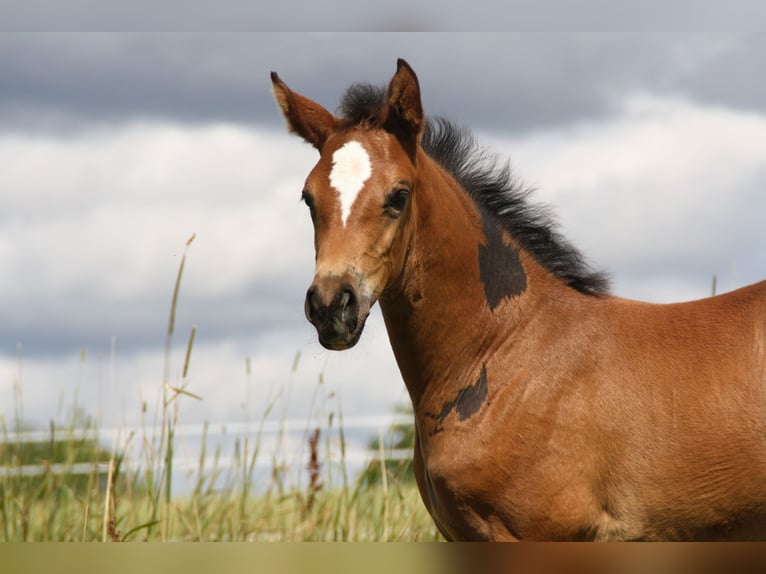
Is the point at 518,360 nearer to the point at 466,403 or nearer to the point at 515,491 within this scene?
the point at 466,403

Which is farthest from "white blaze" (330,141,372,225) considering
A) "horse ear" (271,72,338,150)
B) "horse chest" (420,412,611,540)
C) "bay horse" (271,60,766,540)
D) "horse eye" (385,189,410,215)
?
"horse chest" (420,412,611,540)

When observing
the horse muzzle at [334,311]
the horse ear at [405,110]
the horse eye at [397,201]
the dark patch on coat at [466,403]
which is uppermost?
the horse ear at [405,110]

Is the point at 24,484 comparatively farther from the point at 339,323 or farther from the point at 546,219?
the point at 546,219

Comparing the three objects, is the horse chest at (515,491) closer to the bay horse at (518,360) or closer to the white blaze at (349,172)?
the bay horse at (518,360)

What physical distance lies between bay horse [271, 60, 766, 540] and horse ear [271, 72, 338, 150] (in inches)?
0.5

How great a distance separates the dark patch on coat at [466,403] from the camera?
3.85m

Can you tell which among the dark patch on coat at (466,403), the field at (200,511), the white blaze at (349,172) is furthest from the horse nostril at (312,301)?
the field at (200,511)

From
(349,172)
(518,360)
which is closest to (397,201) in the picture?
(349,172)

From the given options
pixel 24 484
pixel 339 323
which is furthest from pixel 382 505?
pixel 339 323

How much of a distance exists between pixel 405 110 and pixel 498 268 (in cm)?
94

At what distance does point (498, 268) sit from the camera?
4121 mm

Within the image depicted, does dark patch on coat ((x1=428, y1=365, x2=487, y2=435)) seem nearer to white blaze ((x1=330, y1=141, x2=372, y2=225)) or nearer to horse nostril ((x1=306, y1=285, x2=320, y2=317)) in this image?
horse nostril ((x1=306, y1=285, x2=320, y2=317))

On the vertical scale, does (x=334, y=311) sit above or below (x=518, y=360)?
above

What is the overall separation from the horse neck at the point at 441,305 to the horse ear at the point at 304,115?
571 mm
